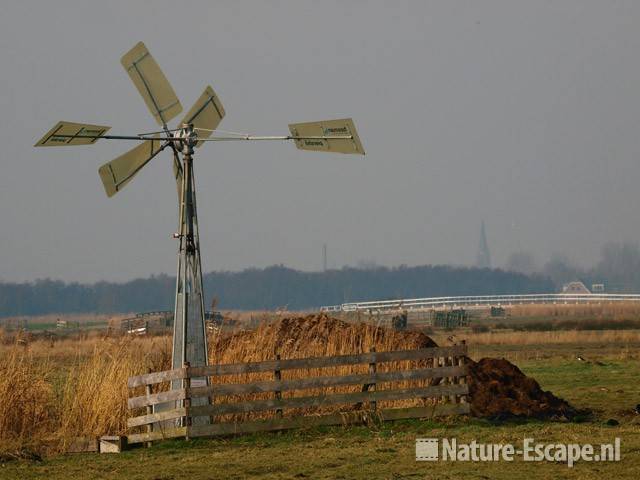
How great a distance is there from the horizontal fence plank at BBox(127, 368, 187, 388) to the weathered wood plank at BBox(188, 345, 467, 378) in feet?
0.70

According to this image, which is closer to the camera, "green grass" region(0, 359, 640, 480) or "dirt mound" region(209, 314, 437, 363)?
"green grass" region(0, 359, 640, 480)

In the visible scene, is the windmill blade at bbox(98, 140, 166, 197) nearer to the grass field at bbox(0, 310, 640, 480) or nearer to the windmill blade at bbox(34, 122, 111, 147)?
the windmill blade at bbox(34, 122, 111, 147)

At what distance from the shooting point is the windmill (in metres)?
21.2

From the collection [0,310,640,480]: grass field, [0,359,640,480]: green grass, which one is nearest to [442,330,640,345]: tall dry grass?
[0,310,640,480]: grass field

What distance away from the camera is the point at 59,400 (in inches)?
907

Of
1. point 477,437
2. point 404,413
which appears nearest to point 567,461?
point 477,437

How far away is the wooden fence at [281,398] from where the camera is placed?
2011 centimetres

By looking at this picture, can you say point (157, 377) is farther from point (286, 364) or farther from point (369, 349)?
point (369, 349)

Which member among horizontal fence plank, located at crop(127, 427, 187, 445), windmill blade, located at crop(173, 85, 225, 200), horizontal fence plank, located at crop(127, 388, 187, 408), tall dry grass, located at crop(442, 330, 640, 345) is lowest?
horizontal fence plank, located at crop(127, 427, 187, 445)

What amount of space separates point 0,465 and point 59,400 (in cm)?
455

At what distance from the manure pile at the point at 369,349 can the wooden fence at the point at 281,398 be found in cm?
110

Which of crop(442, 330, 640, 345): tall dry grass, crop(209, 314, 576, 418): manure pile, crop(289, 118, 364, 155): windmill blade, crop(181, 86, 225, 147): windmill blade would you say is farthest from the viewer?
crop(442, 330, 640, 345): tall dry grass

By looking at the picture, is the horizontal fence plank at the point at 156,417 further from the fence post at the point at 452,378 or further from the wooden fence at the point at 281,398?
the fence post at the point at 452,378

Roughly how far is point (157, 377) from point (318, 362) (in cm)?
286
